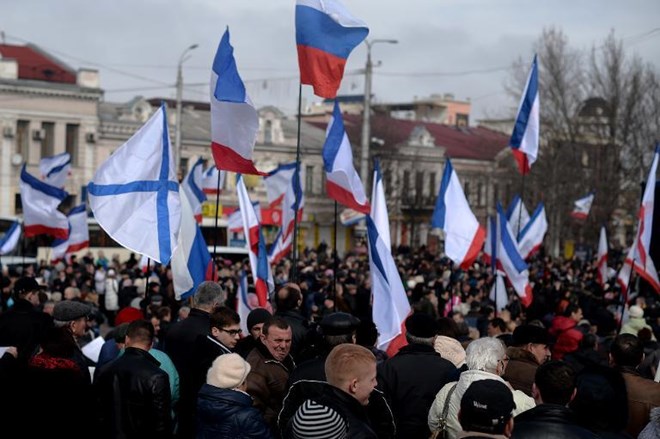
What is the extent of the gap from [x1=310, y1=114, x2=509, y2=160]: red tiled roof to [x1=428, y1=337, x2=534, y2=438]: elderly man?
55.2 m

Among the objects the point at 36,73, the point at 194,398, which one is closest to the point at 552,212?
the point at 36,73

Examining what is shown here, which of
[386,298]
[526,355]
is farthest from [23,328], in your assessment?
[526,355]

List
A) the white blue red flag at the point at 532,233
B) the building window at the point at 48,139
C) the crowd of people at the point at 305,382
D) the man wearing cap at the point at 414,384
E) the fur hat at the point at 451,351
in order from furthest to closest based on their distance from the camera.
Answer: the building window at the point at 48,139, the white blue red flag at the point at 532,233, the fur hat at the point at 451,351, the man wearing cap at the point at 414,384, the crowd of people at the point at 305,382

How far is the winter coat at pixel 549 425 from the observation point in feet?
16.4

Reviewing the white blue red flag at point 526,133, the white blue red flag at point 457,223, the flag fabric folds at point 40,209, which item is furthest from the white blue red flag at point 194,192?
the white blue red flag at point 457,223

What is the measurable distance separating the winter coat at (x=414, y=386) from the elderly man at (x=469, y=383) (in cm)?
47

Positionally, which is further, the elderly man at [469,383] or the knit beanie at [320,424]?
the elderly man at [469,383]

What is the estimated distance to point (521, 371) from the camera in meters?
7.18

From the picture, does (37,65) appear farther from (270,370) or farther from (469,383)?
(469,383)

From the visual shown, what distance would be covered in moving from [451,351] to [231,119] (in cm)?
→ 390

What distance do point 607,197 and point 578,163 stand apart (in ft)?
7.43

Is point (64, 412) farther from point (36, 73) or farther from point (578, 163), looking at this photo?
point (36, 73)

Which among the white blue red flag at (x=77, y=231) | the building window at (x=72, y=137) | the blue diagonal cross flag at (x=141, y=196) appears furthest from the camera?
the building window at (x=72, y=137)

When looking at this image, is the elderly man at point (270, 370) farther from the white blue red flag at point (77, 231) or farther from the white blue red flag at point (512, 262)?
the white blue red flag at point (77, 231)
